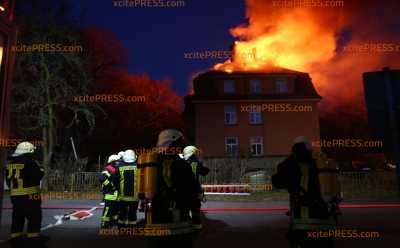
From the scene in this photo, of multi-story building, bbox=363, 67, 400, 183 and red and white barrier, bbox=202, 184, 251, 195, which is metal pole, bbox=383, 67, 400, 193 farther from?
red and white barrier, bbox=202, 184, 251, 195

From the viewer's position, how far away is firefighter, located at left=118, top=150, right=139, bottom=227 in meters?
7.57

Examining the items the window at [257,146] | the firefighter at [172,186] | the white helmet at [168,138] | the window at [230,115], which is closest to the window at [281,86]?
the window at [230,115]

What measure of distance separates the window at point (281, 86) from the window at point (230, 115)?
4434 millimetres

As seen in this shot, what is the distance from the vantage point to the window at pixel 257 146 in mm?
30453

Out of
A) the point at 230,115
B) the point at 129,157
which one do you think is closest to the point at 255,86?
the point at 230,115

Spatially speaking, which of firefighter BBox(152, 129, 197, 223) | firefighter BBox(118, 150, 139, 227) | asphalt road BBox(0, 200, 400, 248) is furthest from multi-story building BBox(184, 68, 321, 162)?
firefighter BBox(152, 129, 197, 223)

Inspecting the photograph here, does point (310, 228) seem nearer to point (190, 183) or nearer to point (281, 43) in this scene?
point (190, 183)

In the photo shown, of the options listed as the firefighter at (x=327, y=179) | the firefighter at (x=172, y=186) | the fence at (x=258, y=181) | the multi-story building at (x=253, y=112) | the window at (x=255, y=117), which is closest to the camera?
the firefighter at (x=172, y=186)

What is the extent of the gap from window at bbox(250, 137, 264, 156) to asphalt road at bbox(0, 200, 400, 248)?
1904 centimetres

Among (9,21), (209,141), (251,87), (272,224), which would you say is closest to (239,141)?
(209,141)

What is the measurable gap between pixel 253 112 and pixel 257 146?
3152 mm

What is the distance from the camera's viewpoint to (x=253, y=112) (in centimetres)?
3127

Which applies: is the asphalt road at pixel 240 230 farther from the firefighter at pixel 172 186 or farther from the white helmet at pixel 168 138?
the white helmet at pixel 168 138

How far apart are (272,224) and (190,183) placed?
5792mm
